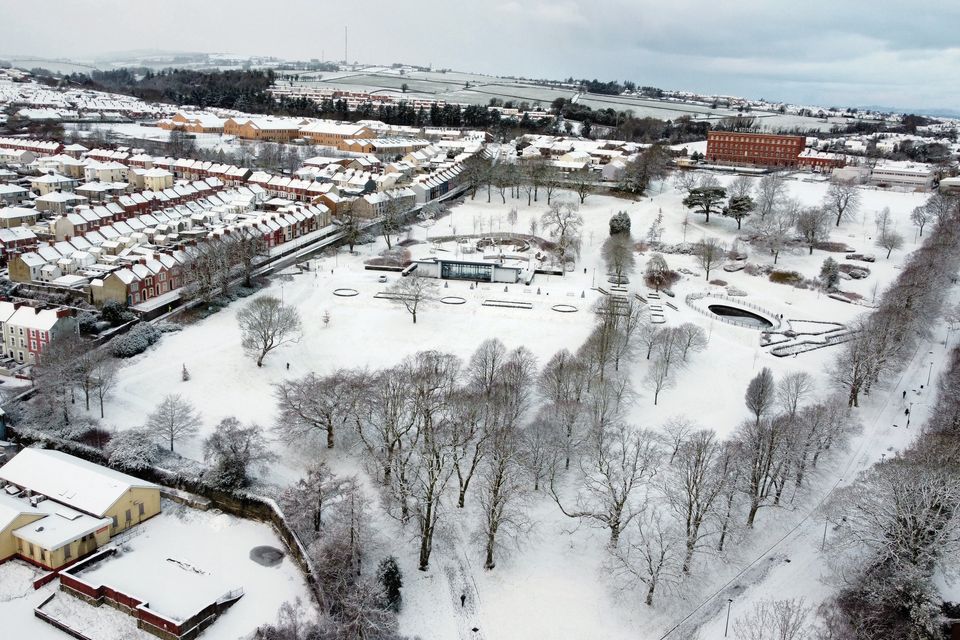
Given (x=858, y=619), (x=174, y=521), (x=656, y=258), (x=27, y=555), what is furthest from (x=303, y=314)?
(x=858, y=619)

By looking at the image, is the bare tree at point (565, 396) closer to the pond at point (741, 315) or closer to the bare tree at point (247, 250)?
the pond at point (741, 315)

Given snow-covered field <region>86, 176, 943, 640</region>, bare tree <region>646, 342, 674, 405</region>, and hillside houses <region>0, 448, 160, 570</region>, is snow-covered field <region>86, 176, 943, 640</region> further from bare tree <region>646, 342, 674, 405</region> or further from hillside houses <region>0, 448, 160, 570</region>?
hillside houses <region>0, 448, 160, 570</region>

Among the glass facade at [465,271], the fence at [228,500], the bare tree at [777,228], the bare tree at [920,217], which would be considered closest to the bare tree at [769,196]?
the bare tree at [777,228]

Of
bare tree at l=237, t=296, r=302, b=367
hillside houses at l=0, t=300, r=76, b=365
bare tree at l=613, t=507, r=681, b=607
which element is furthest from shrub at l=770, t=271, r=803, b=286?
hillside houses at l=0, t=300, r=76, b=365

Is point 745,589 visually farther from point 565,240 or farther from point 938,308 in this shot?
point 565,240

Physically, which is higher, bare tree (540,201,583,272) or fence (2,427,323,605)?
bare tree (540,201,583,272)
